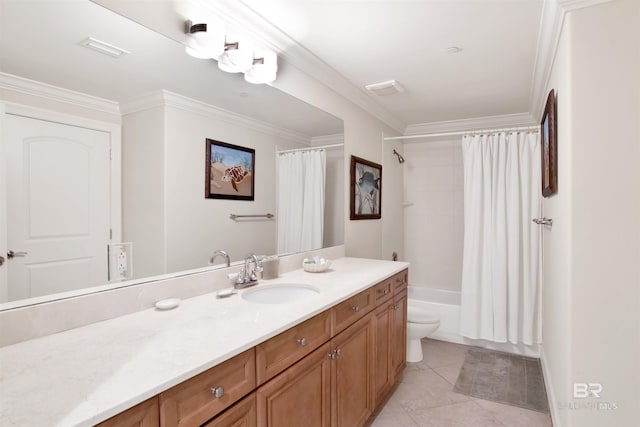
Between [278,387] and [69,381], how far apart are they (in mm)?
635

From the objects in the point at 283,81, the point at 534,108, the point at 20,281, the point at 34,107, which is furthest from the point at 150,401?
the point at 534,108

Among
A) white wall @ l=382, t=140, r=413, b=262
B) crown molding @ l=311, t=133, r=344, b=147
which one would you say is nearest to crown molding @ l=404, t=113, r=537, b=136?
white wall @ l=382, t=140, r=413, b=262

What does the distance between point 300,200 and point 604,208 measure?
1.61 metres

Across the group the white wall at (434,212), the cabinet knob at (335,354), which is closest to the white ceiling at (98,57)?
the cabinet knob at (335,354)

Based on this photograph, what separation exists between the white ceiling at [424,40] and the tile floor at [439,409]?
90.5 inches

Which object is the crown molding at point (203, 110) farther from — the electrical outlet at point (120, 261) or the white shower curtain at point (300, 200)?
the electrical outlet at point (120, 261)

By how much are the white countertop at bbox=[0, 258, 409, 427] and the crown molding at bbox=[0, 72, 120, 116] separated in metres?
Answer: 0.76

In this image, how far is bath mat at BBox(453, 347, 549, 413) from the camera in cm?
234

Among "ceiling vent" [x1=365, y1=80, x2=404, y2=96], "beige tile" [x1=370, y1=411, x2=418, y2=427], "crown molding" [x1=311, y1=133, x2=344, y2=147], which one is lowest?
"beige tile" [x1=370, y1=411, x2=418, y2=427]

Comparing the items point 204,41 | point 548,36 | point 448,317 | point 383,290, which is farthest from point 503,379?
point 204,41

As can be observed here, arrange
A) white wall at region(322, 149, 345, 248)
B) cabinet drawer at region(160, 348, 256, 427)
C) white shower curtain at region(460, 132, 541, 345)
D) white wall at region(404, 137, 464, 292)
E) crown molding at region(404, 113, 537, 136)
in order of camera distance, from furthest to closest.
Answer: white wall at region(404, 137, 464, 292) < crown molding at region(404, 113, 537, 136) < white shower curtain at region(460, 132, 541, 345) < white wall at region(322, 149, 345, 248) < cabinet drawer at region(160, 348, 256, 427)

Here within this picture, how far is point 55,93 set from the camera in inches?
44.3

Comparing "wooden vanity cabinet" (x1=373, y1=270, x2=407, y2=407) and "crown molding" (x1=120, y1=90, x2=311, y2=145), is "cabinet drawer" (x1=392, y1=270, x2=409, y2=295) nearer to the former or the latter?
"wooden vanity cabinet" (x1=373, y1=270, x2=407, y2=407)

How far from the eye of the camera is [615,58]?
56.4 inches
